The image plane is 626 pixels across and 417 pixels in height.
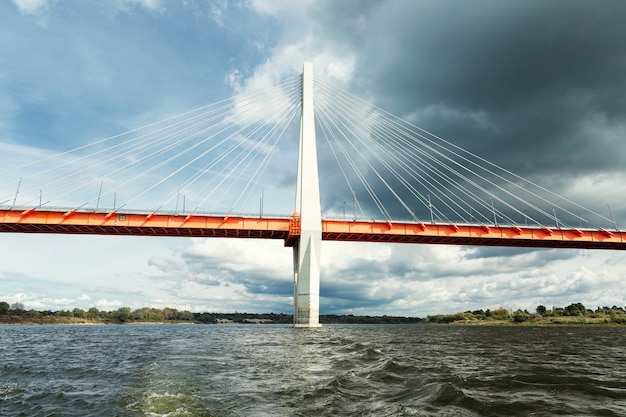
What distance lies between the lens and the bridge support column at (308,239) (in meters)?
47.8

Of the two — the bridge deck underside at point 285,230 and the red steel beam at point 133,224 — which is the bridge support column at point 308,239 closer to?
the bridge deck underside at point 285,230

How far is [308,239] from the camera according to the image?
48.3m

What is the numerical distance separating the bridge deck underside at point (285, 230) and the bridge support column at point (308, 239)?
226 cm

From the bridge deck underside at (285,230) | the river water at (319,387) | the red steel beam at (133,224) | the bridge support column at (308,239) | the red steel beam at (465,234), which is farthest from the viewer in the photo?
the red steel beam at (465,234)

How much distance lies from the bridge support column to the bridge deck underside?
7.40 feet

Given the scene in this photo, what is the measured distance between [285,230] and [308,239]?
4530 mm

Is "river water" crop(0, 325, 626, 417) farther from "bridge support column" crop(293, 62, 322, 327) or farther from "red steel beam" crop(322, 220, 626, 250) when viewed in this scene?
"red steel beam" crop(322, 220, 626, 250)

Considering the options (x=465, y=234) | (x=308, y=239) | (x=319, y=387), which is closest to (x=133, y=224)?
(x=308, y=239)

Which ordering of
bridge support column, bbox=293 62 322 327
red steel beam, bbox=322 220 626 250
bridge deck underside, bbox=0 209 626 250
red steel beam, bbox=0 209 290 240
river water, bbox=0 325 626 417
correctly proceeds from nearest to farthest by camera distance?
river water, bbox=0 325 626 417 < bridge support column, bbox=293 62 322 327 < red steel beam, bbox=0 209 290 240 < bridge deck underside, bbox=0 209 626 250 < red steel beam, bbox=322 220 626 250

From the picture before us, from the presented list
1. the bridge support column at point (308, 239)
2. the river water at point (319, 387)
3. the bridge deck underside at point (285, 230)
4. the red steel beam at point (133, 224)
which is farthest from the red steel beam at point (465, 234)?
the river water at point (319, 387)

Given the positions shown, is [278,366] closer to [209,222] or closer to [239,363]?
[239,363]

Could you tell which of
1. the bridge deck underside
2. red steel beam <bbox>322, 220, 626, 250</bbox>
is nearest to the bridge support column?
the bridge deck underside

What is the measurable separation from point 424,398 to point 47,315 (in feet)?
565

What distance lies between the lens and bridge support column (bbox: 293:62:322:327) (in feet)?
157
